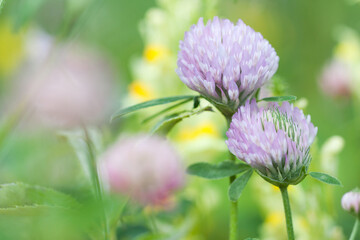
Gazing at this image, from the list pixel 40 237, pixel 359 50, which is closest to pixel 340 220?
pixel 359 50

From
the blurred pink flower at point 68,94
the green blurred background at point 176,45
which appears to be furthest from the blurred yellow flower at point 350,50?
the blurred pink flower at point 68,94

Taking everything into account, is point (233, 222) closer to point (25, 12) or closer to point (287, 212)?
point (287, 212)

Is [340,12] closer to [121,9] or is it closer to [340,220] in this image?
[121,9]

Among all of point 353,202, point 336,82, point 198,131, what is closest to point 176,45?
point 198,131

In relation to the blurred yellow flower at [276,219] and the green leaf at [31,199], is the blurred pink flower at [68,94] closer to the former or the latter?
the green leaf at [31,199]

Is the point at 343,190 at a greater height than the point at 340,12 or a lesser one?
lesser

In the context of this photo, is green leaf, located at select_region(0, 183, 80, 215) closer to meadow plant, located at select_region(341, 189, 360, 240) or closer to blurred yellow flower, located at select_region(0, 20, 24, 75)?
meadow plant, located at select_region(341, 189, 360, 240)

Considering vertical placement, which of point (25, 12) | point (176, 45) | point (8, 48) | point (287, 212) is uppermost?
point (8, 48)
